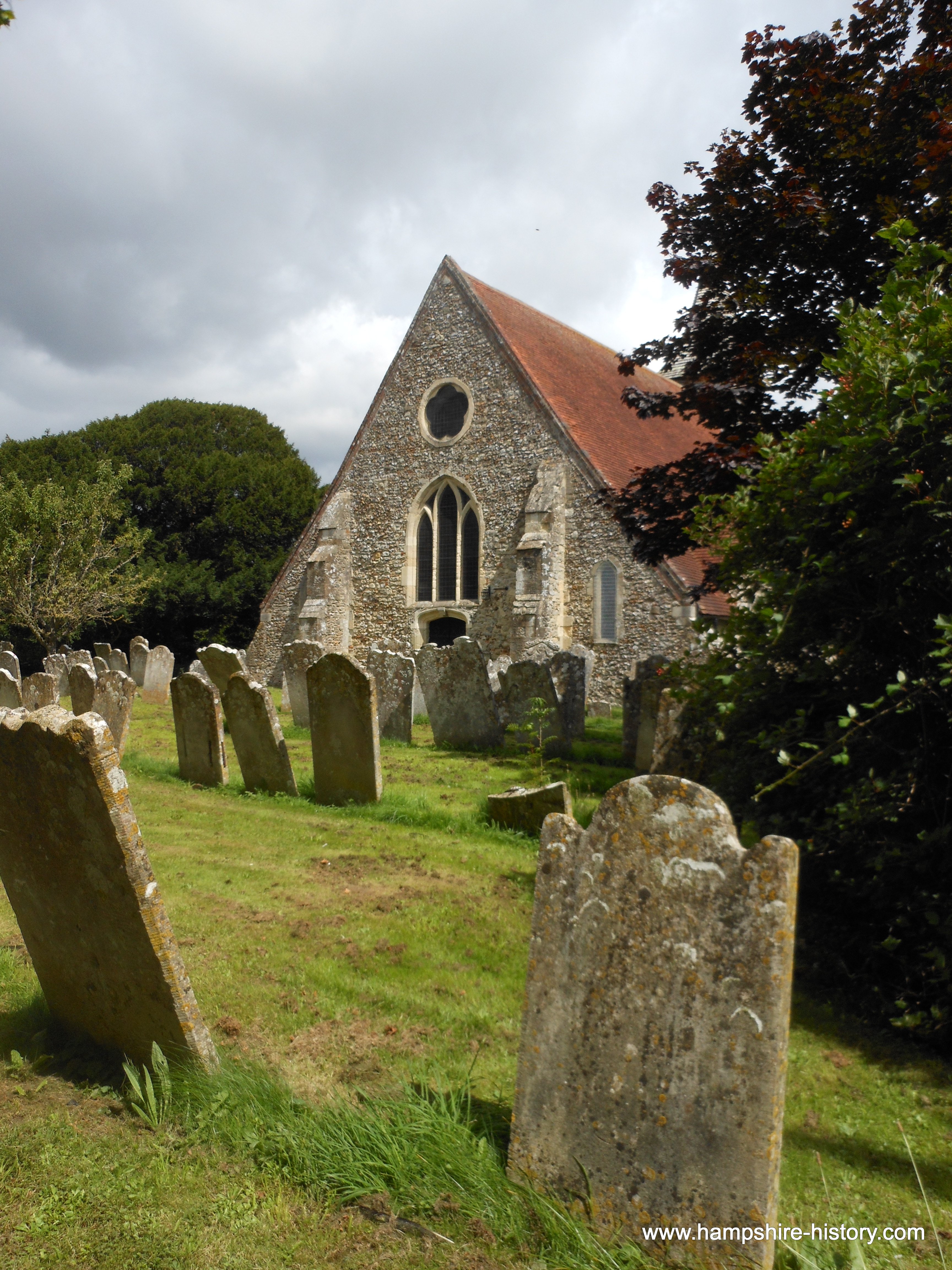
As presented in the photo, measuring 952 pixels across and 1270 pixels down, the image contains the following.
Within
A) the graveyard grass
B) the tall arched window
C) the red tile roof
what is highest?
the red tile roof

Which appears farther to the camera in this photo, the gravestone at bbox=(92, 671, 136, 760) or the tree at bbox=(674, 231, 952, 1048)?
the gravestone at bbox=(92, 671, 136, 760)

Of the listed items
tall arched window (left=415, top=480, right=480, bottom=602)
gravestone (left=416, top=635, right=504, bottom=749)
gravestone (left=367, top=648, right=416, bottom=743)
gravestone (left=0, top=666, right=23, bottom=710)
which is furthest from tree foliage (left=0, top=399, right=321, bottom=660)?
gravestone (left=416, top=635, right=504, bottom=749)

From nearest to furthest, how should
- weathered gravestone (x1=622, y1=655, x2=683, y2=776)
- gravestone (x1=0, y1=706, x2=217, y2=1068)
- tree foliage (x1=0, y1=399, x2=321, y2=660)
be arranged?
gravestone (x1=0, y1=706, x2=217, y2=1068) < weathered gravestone (x1=622, y1=655, x2=683, y2=776) < tree foliage (x1=0, y1=399, x2=321, y2=660)

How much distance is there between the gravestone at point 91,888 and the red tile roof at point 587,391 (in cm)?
1561

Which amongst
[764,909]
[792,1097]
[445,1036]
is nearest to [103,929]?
[445,1036]

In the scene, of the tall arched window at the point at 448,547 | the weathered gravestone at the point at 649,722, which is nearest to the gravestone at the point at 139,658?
the tall arched window at the point at 448,547

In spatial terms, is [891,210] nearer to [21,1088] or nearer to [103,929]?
[103,929]

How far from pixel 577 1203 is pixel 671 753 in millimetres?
4333

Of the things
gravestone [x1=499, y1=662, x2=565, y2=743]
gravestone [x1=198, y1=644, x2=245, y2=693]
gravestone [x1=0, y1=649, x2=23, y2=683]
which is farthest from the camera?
gravestone [x1=0, y1=649, x2=23, y2=683]

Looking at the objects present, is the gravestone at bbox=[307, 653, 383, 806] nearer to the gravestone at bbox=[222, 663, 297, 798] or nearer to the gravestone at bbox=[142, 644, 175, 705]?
the gravestone at bbox=[222, 663, 297, 798]

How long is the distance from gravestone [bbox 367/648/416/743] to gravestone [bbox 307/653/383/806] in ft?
11.4

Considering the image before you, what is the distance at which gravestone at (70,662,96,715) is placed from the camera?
10.3 m

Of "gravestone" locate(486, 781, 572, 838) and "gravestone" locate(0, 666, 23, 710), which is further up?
"gravestone" locate(0, 666, 23, 710)

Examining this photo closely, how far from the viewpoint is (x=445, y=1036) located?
3.39m
